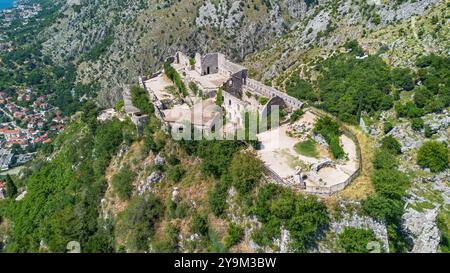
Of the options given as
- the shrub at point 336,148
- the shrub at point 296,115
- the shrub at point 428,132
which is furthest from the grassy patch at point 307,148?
the shrub at point 428,132

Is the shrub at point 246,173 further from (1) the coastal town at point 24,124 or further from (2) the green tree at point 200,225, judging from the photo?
(1) the coastal town at point 24,124

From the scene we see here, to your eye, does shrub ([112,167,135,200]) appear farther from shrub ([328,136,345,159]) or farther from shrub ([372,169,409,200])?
shrub ([372,169,409,200])

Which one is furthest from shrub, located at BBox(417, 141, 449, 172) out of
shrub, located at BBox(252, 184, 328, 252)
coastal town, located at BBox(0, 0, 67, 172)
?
coastal town, located at BBox(0, 0, 67, 172)

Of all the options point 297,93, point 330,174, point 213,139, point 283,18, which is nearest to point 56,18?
point 283,18

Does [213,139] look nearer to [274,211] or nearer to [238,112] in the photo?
[238,112]
